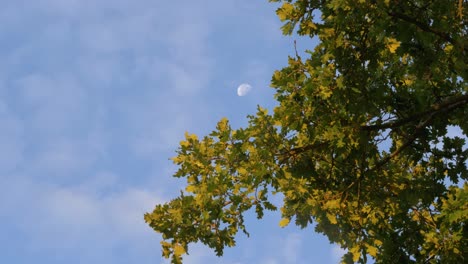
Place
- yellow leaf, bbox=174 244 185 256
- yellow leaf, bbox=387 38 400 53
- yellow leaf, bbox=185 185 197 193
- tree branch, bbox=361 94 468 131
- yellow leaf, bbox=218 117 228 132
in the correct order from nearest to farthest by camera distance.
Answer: yellow leaf, bbox=387 38 400 53 → yellow leaf, bbox=174 244 185 256 → yellow leaf, bbox=185 185 197 193 → tree branch, bbox=361 94 468 131 → yellow leaf, bbox=218 117 228 132

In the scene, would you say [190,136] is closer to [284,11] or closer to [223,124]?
[223,124]

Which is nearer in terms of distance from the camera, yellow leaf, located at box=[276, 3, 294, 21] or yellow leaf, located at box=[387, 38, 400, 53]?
yellow leaf, located at box=[387, 38, 400, 53]

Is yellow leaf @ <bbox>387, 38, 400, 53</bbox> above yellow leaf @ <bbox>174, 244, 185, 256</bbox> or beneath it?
above

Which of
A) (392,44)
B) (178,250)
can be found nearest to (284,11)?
(392,44)

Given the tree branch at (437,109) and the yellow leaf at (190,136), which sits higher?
the yellow leaf at (190,136)

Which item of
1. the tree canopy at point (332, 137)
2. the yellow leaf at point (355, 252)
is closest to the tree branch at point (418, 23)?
the tree canopy at point (332, 137)

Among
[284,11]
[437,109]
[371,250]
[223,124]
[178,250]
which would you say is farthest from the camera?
[223,124]

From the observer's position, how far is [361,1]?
33.1 ft

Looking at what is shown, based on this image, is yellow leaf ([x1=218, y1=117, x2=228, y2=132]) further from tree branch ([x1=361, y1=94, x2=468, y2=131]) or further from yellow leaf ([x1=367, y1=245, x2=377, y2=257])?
yellow leaf ([x1=367, y1=245, x2=377, y2=257])

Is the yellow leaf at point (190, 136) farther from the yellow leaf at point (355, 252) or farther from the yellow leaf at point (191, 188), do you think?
the yellow leaf at point (355, 252)

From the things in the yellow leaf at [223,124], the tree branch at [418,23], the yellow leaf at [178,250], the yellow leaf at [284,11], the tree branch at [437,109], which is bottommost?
the yellow leaf at [178,250]

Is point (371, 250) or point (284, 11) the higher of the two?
point (284, 11)

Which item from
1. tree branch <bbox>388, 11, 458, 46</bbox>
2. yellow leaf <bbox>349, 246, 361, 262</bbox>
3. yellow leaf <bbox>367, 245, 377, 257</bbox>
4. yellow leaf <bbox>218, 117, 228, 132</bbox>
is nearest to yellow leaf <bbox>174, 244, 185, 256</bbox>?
yellow leaf <bbox>218, 117, 228, 132</bbox>

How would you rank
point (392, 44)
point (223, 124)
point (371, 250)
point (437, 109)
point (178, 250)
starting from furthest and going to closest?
1. point (223, 124)
2. point (437, 109)
3. point (178, 250)
4. point (371, 250)
5. point (392, 44)
